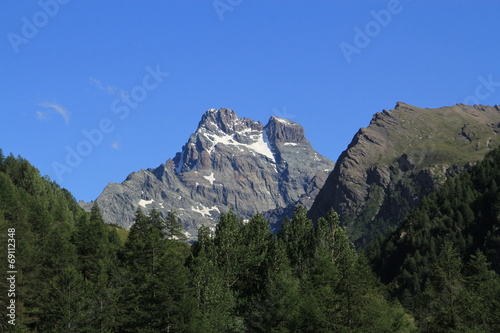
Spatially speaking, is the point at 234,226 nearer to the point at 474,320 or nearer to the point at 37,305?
the point at 37,305

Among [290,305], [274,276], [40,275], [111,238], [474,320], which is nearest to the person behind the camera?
[474,320]

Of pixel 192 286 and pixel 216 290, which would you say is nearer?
pixel 192 286

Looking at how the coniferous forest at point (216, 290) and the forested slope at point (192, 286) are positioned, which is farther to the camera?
the forested slope at point (192, 286)

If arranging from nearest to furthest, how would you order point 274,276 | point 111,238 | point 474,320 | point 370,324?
point 474,320 → point 370,324 → point 274,276 → point 111,238

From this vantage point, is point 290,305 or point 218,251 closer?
point 290,305

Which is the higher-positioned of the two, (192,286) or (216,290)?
(192,286)

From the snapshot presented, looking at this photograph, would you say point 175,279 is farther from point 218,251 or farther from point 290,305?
point 218,251

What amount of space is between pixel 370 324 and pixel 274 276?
21.8m

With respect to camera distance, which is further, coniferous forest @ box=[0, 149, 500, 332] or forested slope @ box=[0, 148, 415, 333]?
forested slope @ box=[0, 148, 415, 333]

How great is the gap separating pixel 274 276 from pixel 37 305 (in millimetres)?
34338

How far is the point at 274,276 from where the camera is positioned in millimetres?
94562

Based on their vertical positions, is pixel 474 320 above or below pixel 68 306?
below

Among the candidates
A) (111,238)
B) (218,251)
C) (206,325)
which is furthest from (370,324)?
(111,238)

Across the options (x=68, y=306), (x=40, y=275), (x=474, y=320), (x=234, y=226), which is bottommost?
(x=474, y=320)
